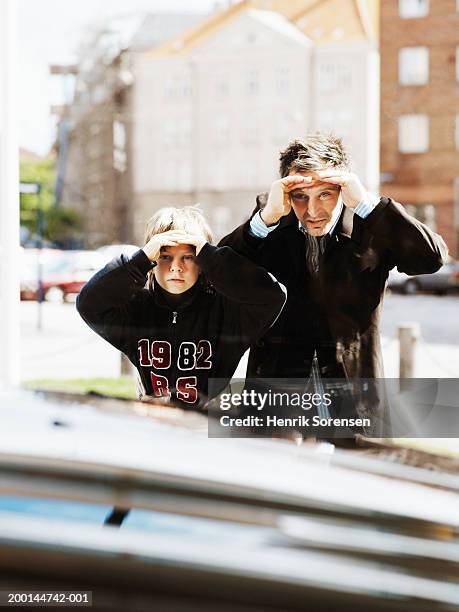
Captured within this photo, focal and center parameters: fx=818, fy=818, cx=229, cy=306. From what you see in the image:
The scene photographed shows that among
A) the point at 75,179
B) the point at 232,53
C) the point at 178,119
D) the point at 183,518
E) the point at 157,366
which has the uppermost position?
the point at 232,53

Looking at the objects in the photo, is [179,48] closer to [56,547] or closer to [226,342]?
[226,342]

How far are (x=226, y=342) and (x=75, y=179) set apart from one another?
0.83m

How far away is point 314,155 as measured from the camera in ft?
6.04

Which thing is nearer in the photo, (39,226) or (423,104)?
(423,104)

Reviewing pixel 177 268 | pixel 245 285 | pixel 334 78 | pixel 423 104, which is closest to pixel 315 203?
pixel 245 285

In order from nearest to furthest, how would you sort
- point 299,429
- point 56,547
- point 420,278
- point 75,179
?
point 56,547
point 299,429
point 420,278
point 75,179

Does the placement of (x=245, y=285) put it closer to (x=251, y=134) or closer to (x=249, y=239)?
(x=249, y=239)

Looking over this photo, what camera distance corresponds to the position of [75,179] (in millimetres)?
2400

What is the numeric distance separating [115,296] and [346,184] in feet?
1.87

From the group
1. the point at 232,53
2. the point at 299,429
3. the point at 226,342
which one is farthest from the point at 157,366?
the point at 232,53

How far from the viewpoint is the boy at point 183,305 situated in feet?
5.94

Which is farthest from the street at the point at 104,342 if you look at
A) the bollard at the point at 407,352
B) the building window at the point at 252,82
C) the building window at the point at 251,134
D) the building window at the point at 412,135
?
the building window at the point at 252,82

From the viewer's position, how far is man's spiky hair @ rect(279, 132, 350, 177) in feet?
5.98

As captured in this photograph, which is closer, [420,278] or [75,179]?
[420,278]
